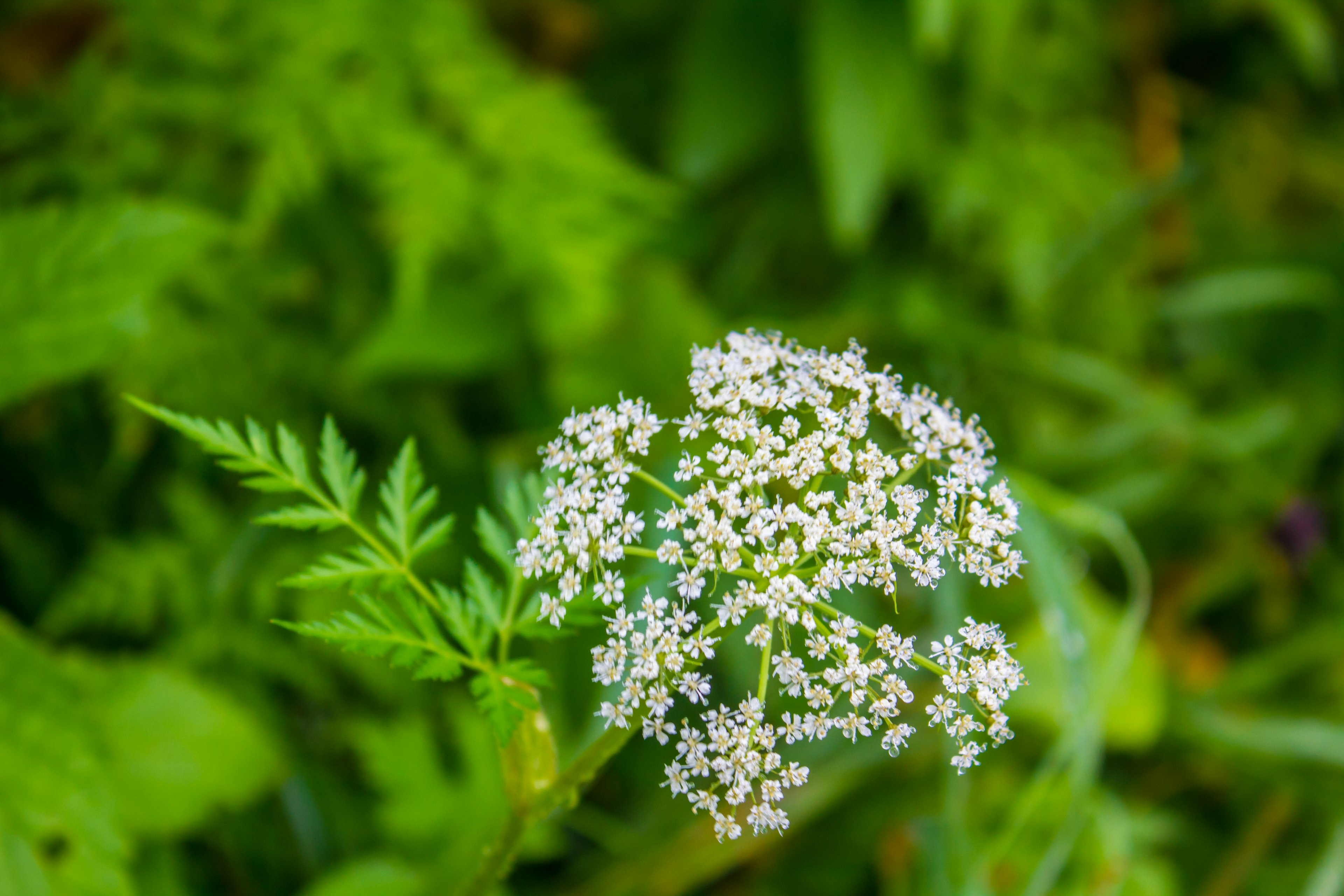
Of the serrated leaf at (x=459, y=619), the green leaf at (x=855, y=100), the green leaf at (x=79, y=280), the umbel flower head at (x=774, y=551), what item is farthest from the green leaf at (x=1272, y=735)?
the green leaf at (x=79, y=280)

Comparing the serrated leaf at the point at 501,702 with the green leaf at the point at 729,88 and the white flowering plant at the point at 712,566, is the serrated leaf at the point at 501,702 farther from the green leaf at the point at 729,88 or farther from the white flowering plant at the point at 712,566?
the green leaf at the point at 729,88

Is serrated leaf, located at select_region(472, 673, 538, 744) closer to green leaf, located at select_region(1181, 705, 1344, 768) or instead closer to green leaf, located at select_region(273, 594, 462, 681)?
green leaf, located at select_region(273, 594, 462, 681)

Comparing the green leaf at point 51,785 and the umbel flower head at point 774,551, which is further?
the green leaf at point 51,785

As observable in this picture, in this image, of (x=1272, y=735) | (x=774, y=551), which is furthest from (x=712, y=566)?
(x=1272, y=735)

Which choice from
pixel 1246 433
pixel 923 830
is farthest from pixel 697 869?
pixel 1246 433

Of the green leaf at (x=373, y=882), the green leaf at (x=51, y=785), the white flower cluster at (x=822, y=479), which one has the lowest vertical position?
the green leaf at (x=373, y=882)

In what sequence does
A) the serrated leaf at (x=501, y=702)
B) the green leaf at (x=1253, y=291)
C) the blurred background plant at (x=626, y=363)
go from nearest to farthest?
the serrated leaf at (x=501, y=702)
the blurred background plant at (x=626, y=363)
the green leaf at (x=1253, y=291)
